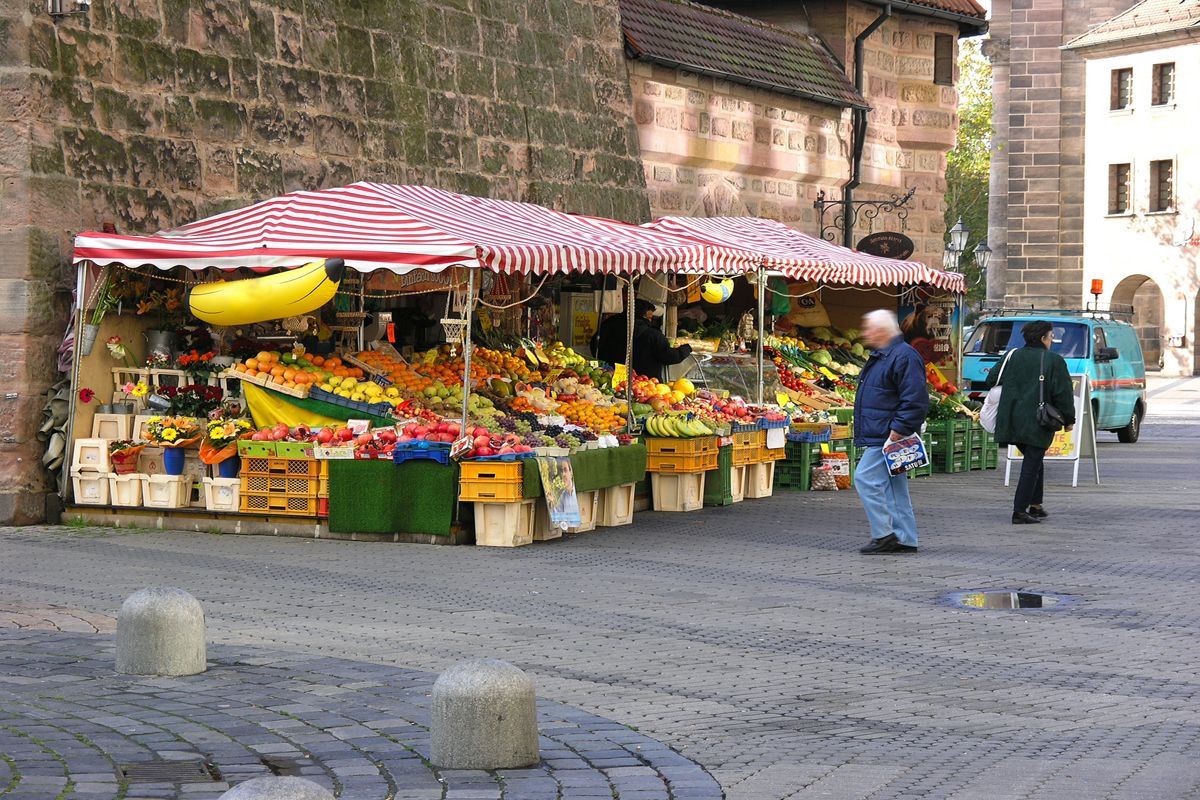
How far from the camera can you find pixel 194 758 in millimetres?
6891

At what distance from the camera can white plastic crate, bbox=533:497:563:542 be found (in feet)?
47.5

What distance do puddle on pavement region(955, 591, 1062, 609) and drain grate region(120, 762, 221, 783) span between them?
18.6 ft

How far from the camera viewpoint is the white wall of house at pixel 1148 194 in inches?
2292

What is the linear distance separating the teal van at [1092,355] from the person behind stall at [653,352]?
8.29 metres

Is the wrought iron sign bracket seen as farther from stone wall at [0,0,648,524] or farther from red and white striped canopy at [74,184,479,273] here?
red and white striped canopy at [74,184,479,273]

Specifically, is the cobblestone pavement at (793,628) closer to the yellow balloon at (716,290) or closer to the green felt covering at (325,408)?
the green felt covering at (325,408)

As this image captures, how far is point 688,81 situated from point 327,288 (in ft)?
38.5

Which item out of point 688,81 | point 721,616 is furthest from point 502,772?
point 688,81

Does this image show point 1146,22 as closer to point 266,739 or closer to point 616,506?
point 616,506

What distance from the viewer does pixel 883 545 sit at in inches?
544

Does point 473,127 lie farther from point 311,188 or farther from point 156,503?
point 156,503

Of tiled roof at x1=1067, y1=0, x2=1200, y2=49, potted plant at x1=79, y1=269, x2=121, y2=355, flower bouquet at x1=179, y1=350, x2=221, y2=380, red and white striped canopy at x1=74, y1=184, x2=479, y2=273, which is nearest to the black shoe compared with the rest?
red and white striped canopy at x1=74, y1=184, x2=479, y2=273

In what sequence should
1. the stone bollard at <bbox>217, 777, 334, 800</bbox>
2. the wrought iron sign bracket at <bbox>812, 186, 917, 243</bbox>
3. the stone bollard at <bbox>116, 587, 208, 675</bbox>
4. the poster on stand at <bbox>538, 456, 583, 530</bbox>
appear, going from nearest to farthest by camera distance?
the stone bollard at <bbox>217, 777, 334, 800</bbox>
the stone bollard at <bbox>116, 587, 208, 675</bbox>
the poster on stand at <bbox>538, 456, 583, 530</bbox>
the wrought iron sign bracket at <bbox>812, 186, 917, 243</bbox>

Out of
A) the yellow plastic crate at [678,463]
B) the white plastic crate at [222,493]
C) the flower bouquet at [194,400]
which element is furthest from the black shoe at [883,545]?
the flower bouquet at [194,400]
